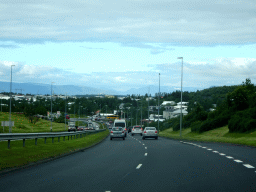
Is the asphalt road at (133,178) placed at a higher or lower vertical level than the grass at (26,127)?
higher

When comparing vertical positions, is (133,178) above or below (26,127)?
above

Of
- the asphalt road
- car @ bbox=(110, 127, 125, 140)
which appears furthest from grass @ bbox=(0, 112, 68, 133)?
the asphalt road

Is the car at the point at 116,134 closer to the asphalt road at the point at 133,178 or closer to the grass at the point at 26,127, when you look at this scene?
the grass at the point at 26,127

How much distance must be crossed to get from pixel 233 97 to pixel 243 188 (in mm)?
56734

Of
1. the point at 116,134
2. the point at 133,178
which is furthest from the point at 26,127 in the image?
the point at 133,178

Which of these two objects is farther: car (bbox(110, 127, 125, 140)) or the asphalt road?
car (bbox(110, 127, 125, 140))

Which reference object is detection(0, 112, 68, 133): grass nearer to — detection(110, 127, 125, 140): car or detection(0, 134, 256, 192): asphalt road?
detection(110, 127, 125, 140): car

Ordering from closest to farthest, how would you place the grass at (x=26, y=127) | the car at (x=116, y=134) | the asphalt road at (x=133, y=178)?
the asphalt road at (x=133, y=178) < the car at (x=116, y=134) < the grass at (x=26, y=127)

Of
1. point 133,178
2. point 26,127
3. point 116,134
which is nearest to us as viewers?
point 133,178

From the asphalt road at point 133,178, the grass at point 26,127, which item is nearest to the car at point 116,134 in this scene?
the grass at point 26,127

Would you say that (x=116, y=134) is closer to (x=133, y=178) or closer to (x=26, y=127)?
(x=133, y=178)

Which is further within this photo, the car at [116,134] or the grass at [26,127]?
the grass at [26,127]

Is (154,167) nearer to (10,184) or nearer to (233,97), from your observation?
(10,184)

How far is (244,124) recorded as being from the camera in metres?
47.7
